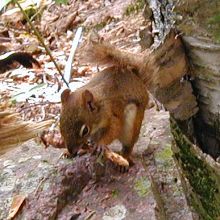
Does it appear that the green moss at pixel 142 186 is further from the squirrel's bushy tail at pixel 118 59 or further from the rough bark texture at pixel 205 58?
the rough bark texture at pixel 205 58

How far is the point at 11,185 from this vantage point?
2.42 meters

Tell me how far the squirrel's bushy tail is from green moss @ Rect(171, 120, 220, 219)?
30cm

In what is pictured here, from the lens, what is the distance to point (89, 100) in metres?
2.45

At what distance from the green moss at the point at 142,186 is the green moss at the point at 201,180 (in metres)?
0.28

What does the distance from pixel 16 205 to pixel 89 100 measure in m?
0.47

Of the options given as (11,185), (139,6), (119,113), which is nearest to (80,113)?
(119,113)

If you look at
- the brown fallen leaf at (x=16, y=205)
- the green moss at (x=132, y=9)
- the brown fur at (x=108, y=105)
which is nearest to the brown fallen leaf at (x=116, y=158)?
the brown fur at (x=108, y=105)

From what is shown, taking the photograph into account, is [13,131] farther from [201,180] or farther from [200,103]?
[200,103]

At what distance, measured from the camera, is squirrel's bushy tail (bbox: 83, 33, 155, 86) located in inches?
100

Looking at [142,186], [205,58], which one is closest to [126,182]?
[142,186]

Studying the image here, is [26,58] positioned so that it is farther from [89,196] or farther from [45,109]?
[89,196]

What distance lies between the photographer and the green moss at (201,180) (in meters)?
2.62

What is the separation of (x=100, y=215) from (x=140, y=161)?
31 cm

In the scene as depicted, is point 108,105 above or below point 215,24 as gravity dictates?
below
